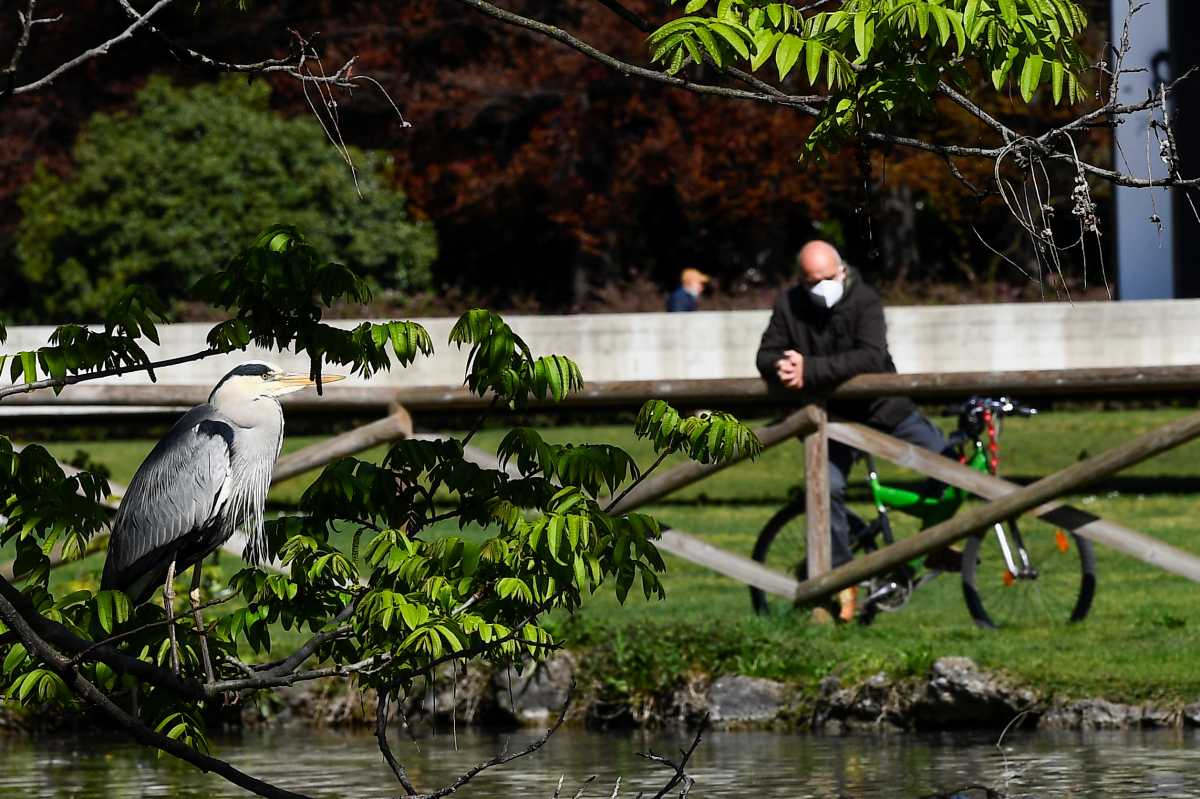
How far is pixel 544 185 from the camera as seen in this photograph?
2853 cm

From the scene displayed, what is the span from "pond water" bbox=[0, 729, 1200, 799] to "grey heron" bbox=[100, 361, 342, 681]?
207 cm

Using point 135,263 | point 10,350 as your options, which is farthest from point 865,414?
point 135,263

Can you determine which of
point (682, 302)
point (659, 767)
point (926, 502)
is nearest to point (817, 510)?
point (926, 502)

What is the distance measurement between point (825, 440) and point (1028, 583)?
5.27ft

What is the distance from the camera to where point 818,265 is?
9914 millimetres

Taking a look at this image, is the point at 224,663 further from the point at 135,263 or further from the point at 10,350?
the point at 135,263

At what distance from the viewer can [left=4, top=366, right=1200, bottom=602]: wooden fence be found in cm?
902

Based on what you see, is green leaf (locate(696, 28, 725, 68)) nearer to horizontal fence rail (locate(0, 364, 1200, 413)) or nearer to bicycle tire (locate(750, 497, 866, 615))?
horizontal fence rail (locate(0, 364, 1200, 413))

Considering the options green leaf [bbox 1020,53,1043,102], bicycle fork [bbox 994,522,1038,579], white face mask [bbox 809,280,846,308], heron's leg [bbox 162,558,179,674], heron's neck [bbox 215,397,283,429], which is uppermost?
green leaf [bbox 1020,53,1043,102]

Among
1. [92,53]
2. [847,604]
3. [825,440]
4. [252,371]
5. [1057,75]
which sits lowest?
[847,604]

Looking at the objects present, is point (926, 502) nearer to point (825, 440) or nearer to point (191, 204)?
point (825, 440)

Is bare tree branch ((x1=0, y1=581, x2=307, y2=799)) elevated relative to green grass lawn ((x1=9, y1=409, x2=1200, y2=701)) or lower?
elevated

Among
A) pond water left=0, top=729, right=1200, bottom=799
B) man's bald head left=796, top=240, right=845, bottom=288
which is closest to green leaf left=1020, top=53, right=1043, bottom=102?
pond water left=0, top=729, right=1200, bottom=799

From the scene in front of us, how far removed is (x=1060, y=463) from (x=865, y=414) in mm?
7837
